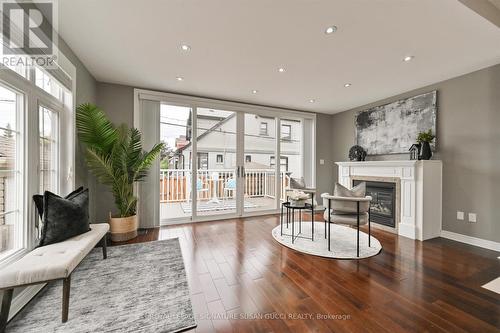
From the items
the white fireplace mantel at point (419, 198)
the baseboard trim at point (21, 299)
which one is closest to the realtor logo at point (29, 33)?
the baseboard trim at point (21, 299)

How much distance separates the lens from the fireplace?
3.64m

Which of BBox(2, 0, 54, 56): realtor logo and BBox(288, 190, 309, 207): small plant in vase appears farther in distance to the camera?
BBox(288, 190, 309, 207): small plant in vase

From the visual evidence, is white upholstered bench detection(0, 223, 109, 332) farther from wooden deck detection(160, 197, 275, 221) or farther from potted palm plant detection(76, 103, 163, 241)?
wooden deck detection(160, 197, 275, 221)

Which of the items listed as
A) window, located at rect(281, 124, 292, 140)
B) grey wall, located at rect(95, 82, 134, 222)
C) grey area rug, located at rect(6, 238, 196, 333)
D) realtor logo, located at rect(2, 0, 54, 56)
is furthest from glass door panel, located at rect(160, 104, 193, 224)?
window, located at rect(281, 124, 292, 140)

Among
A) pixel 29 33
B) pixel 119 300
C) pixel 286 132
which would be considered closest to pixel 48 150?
pixel 29 33

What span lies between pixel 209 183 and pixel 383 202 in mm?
3745

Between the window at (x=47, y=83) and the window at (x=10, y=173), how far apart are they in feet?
1.13

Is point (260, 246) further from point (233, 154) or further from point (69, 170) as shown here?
point (69, 170)

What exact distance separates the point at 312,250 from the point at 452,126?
3.00 metres

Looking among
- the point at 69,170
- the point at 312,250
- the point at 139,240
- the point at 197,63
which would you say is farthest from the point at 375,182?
the point at 69,170

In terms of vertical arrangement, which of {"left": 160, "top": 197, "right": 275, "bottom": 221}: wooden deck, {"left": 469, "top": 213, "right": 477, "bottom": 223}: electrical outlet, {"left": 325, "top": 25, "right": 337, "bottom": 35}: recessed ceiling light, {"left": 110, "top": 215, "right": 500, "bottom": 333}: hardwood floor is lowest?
{"left": 110, "top": 215, "right": 500, "bottom": 333}: hardwood floor

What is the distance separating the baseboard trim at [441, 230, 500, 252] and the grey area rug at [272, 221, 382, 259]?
4.06ft

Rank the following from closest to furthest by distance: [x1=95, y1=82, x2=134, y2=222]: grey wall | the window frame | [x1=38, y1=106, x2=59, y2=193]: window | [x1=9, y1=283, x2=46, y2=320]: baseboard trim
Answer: [x1=9, y1=283, x2=46, y2=320]: baseboard trim < the window frame < [x1=38, y1=106, x2=59, y2=193]: window < [x1=95, y1=82, x2=134, y2=222]: grey wall

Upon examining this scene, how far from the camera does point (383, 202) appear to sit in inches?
150
